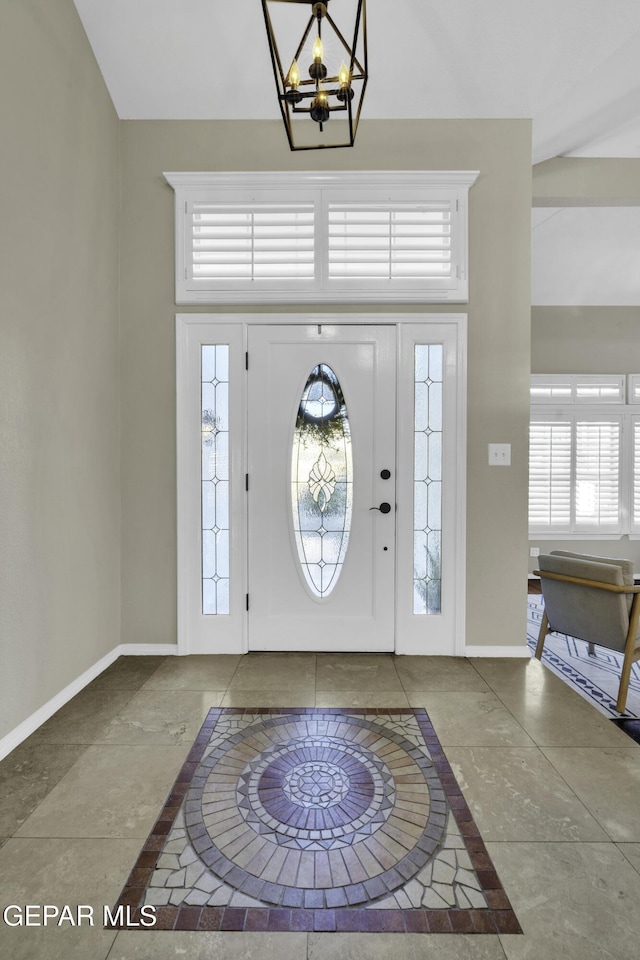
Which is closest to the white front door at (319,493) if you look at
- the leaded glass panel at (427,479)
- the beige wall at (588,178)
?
the leaded glass panel at (427,479)

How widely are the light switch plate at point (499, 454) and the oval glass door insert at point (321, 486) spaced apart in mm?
899

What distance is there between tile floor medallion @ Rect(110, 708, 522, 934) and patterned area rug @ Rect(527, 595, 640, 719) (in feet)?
4.52

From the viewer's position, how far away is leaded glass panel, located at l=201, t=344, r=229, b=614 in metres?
3.11

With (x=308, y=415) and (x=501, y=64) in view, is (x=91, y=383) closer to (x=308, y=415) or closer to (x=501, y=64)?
(x=308, y=415)

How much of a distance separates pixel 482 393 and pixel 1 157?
8.97ft

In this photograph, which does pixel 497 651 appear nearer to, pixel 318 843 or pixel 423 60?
pixel 318 843

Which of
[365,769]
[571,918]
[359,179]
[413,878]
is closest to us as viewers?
[571,918]

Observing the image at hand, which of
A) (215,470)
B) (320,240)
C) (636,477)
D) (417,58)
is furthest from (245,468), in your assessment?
(636,477)

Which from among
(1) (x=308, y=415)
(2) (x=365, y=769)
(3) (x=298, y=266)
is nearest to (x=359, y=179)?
(3) (x=298, y=266)

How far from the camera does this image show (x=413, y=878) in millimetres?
1455

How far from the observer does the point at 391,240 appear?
3.04 m

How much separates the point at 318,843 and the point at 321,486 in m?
1.92

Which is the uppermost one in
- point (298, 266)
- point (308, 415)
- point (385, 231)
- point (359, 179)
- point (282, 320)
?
point (359, 179)

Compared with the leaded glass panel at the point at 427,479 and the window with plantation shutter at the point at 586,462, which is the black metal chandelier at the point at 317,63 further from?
the window with plantation shutter at the point at 586,462
